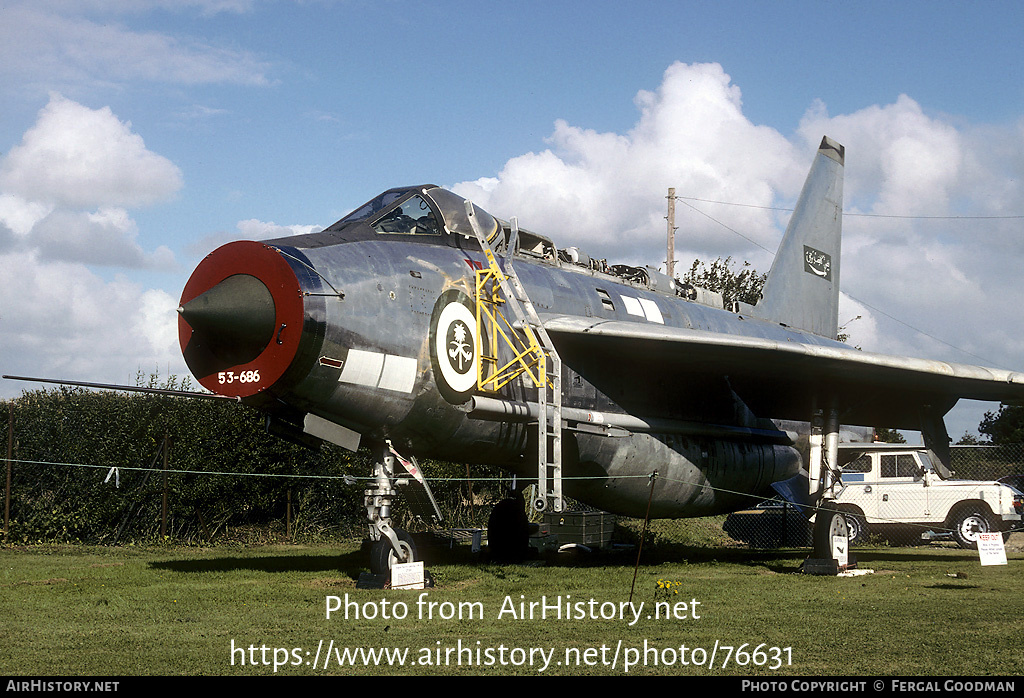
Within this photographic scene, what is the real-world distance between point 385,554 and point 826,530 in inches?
242

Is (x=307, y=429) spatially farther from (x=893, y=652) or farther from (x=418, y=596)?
(x=893, y=652)

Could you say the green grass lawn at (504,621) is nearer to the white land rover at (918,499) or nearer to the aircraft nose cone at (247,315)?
the aircraft nose cone at (247,315)

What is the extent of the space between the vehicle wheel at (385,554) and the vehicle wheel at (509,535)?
396 cm

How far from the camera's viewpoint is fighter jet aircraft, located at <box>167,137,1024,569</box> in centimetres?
870

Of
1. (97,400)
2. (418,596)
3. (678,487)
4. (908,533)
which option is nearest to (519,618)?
(418,596)

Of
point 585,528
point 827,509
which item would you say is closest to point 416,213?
point 827,509

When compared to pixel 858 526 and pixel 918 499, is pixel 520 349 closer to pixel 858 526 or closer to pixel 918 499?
pixel 858 526

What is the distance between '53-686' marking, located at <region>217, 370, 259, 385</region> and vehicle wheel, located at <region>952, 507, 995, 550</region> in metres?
15.5

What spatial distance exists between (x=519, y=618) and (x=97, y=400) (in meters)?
12.4

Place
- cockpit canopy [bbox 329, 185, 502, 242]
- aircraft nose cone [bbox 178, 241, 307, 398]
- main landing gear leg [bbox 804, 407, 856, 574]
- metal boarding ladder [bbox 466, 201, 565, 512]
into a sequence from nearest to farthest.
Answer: aircraft nose cone [bbox 178, 241, 307, 398] → metal boarding ladder [bbox 466, 201, 565, 512] → cockpit canopy [bbox 329, 185, 502, 242] → main landing gear leg [bbox 804, 407, 856, 574]

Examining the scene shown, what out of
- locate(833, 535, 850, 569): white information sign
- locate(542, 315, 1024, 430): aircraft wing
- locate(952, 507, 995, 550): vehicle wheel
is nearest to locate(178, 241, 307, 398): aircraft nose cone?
locate(542, 315, 1024, 430): aircraft wing

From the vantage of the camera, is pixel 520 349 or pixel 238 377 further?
pixel 520 349

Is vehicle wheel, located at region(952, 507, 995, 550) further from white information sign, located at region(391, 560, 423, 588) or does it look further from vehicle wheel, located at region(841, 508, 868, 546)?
white information sign, located at region(391, 560, 423, 588)

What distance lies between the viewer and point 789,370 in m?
12.0
